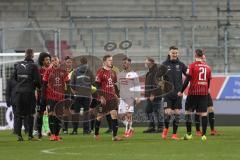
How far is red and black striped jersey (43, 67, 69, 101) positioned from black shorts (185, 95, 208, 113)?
10.7 ft

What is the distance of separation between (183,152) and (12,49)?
57.5 ft

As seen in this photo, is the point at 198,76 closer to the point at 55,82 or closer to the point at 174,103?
the point at 174,103

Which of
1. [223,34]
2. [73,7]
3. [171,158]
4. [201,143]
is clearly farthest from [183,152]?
[73,7]

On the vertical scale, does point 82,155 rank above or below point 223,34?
below

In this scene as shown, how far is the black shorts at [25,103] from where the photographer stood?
20750mm

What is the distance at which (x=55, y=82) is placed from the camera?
68.2 feet

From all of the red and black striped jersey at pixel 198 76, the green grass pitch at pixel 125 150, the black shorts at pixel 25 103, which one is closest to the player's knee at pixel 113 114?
the green grass pitch at pixel 125 150

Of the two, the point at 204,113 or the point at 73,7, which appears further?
the point at 73,7

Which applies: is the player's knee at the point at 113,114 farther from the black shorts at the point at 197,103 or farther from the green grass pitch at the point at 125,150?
the black shorts at the point at 197,103

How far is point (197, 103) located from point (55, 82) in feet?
12.0

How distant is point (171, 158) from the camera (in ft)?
46.2

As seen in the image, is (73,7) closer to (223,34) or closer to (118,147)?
(223,34)

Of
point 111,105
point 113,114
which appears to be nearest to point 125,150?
point 113,114

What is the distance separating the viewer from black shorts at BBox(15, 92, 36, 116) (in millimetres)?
20750
